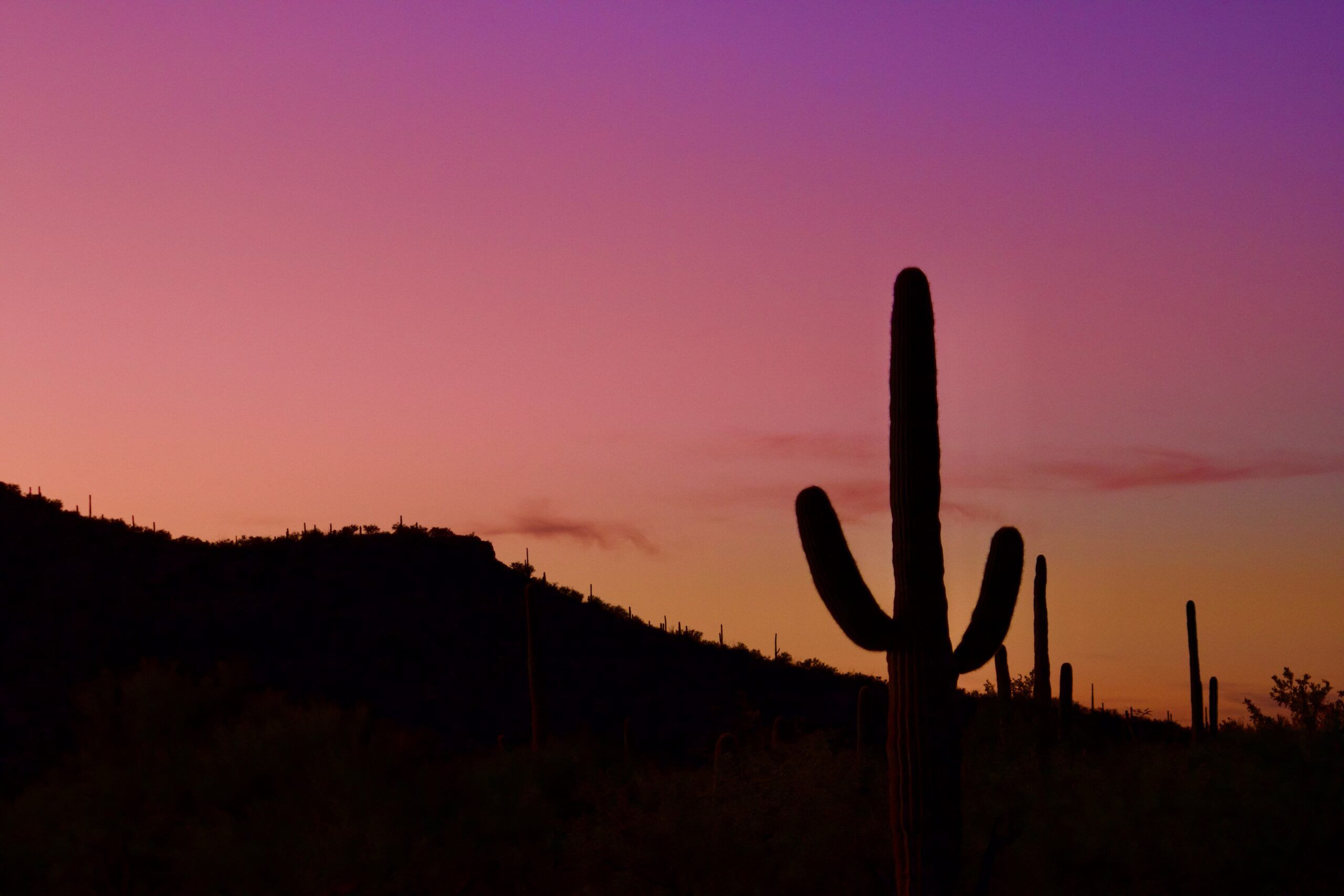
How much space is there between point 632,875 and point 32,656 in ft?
98.3

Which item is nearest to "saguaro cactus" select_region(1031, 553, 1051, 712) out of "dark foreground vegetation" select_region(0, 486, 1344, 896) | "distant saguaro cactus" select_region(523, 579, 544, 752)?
"dark foreground vegetation" select_region(0, 486, 1344, 896)

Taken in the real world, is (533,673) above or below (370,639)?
below

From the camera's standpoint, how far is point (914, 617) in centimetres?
1419

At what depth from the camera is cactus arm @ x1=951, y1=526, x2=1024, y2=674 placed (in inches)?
587

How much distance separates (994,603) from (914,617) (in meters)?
1.62

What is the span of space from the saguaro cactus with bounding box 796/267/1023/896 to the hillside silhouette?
24074mm

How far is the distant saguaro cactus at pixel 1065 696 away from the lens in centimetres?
3506

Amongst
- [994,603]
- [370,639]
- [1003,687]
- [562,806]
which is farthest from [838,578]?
[370,639]

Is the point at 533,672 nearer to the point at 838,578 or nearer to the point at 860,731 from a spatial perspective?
the point at 860,731

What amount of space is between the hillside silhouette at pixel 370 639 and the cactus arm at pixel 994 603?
23.3 m

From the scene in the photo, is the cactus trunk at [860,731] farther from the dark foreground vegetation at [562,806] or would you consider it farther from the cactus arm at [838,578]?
the cactus arm at [838,578]

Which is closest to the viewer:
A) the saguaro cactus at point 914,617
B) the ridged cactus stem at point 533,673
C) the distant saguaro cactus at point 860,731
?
the saguaro cactus at point 914,617

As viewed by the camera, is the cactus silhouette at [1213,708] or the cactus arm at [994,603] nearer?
the cactus arm at [994,603]

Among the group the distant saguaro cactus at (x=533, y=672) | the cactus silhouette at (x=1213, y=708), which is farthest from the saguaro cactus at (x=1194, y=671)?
the distant saguaro cactus at (x=533, y=672)
